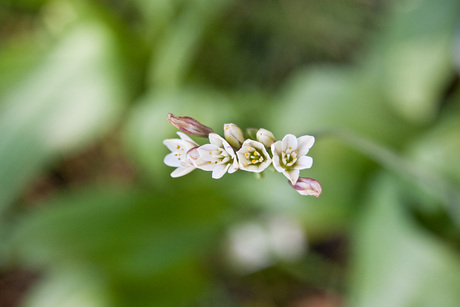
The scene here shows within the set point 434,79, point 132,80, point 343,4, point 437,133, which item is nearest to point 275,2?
point 343,4

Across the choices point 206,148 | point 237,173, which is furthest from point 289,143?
point 237,173

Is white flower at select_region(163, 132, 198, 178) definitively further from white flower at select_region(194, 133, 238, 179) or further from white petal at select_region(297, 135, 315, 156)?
white petal at select_region(297, 135, 315, 156)

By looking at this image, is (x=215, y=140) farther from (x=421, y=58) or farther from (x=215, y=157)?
(x=421, y=58)

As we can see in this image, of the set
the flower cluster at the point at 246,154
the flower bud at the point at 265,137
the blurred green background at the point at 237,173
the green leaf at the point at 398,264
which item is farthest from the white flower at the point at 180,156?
the green leaf at the point at 398,264

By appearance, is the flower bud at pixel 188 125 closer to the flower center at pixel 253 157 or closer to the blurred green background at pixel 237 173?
the flower center at pixel 253 157

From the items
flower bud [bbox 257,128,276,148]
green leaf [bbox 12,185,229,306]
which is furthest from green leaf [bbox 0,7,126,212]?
flower bud [bbox 257,128,276,148]

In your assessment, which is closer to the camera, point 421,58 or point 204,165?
point 204,165

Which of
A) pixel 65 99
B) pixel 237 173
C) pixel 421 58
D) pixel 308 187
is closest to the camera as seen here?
pixel 308 187
